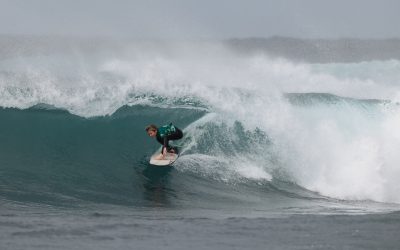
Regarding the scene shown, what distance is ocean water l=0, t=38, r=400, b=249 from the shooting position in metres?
9.35

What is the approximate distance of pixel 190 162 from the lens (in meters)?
14.6

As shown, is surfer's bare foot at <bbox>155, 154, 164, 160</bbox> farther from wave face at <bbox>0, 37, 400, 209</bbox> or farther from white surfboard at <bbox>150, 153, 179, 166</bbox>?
wave face at <bbox>0, 37, 400, 209</bbox>

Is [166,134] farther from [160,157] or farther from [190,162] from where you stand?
[190,162]

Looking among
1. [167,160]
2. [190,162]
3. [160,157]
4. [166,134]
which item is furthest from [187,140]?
[166,134]

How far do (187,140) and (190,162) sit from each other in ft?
4.07

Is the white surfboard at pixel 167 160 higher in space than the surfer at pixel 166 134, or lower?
lower

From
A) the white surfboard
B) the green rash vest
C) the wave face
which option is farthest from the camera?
the white surfboard

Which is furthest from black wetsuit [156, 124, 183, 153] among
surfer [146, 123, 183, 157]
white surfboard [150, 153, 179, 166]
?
white surfboard [150, 153, 179, 166]

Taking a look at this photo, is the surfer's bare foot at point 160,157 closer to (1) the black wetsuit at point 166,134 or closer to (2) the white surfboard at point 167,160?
(2) the white surfboard at point 167,160

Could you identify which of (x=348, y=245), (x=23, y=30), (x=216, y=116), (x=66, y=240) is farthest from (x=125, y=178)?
(x=23, y=30)

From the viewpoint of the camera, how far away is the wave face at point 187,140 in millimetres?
13270

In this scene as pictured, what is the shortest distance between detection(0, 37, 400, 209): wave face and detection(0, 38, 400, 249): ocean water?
0.13ft

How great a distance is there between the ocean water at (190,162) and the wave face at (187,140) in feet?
0.13

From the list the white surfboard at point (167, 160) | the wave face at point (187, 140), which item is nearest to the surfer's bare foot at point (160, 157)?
the white surfboard at point (167, 160)
